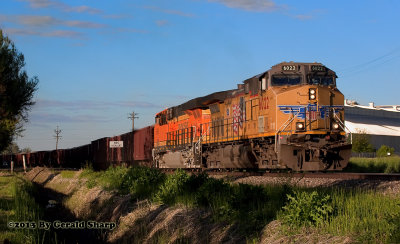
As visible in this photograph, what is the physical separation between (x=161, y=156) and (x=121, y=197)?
48.3ft

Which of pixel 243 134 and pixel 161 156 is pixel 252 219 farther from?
pixel 161 156

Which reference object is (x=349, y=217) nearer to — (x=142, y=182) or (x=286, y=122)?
(x=286, y=122)

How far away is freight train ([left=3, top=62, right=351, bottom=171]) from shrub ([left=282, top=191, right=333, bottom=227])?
27.4 ft

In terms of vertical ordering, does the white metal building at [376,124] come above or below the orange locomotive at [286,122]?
above

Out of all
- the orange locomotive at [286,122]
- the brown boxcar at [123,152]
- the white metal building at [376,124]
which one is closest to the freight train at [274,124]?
the orange locomotive at [286,122]

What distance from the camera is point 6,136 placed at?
126ft

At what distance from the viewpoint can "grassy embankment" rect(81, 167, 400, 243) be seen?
6914 millimetres

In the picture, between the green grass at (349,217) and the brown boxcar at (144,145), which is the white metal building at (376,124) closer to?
the brown boxcar at (144,145)

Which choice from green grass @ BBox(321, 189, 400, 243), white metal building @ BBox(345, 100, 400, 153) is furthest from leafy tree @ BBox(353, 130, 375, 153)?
green grass @ BBox(321, 189, 400, 243)

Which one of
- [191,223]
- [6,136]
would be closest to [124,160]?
[6,136]

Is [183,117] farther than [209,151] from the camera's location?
Yes

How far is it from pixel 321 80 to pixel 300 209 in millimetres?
10514

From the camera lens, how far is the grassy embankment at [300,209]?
6914 millimetres

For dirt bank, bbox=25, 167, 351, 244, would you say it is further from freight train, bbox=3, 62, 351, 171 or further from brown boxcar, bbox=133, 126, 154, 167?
brown boxcar, bbox=133, 126, 154, 167
